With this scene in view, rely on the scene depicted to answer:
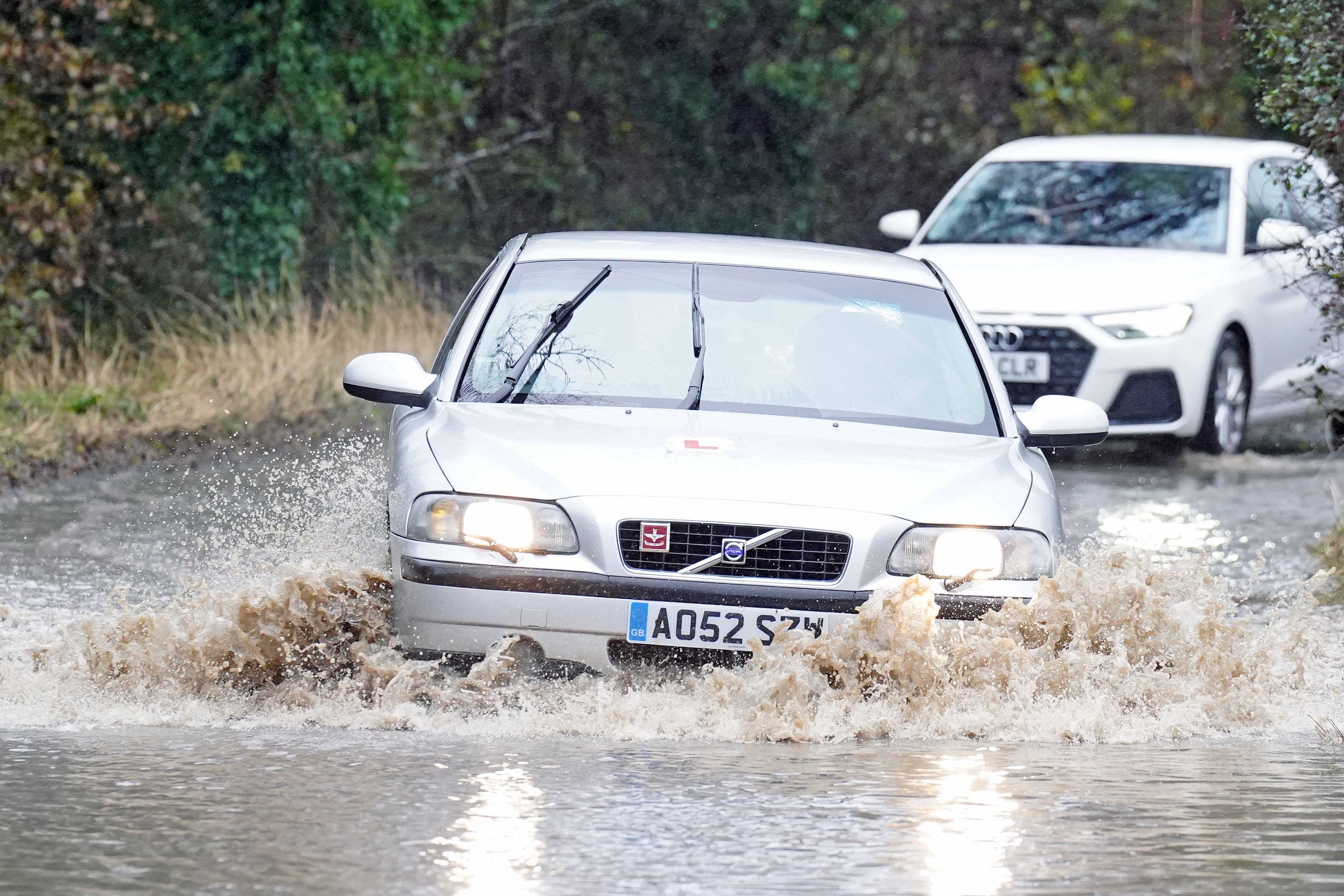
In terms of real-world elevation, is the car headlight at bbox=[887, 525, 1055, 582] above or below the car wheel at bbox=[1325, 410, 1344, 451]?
above

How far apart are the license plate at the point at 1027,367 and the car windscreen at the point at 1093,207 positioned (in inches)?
54.3

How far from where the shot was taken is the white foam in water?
643cm

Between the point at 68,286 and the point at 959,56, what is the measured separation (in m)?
12.6

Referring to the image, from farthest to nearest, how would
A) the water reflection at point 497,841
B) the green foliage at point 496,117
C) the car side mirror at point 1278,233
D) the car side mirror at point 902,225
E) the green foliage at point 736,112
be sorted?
the green foliage at point 736,112
the green foliage at point 496,117
the car side mirror at point 902,225
the car side mirror at point 1278,233
the water reflection at point 497,841

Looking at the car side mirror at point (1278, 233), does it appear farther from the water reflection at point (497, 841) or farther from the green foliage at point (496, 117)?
the water reflection at point (497, 841)

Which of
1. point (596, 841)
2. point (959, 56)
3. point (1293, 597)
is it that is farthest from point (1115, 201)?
point (959, 56)

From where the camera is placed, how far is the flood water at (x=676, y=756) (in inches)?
196

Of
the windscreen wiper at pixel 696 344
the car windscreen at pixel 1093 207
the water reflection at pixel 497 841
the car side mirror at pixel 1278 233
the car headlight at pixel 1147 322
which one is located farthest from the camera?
the car windscreen at pixel 1093 207

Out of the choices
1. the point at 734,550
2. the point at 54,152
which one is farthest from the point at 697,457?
the point at 54,152

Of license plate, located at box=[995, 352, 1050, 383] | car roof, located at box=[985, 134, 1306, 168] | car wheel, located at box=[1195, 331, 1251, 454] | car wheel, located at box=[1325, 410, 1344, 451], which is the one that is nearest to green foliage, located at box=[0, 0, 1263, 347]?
car roof, located at box=[985, 134, 1306, 168]

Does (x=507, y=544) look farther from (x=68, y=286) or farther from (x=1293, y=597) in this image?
(x=68, y=286)

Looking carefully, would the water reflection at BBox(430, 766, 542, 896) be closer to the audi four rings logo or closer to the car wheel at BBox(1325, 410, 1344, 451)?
the car wheel at BBox(1325, 410, 1344, 451)

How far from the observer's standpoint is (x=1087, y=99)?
2744 centimetres

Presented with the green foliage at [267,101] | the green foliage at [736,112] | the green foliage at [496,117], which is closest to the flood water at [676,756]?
the green foliage at [496,117]
